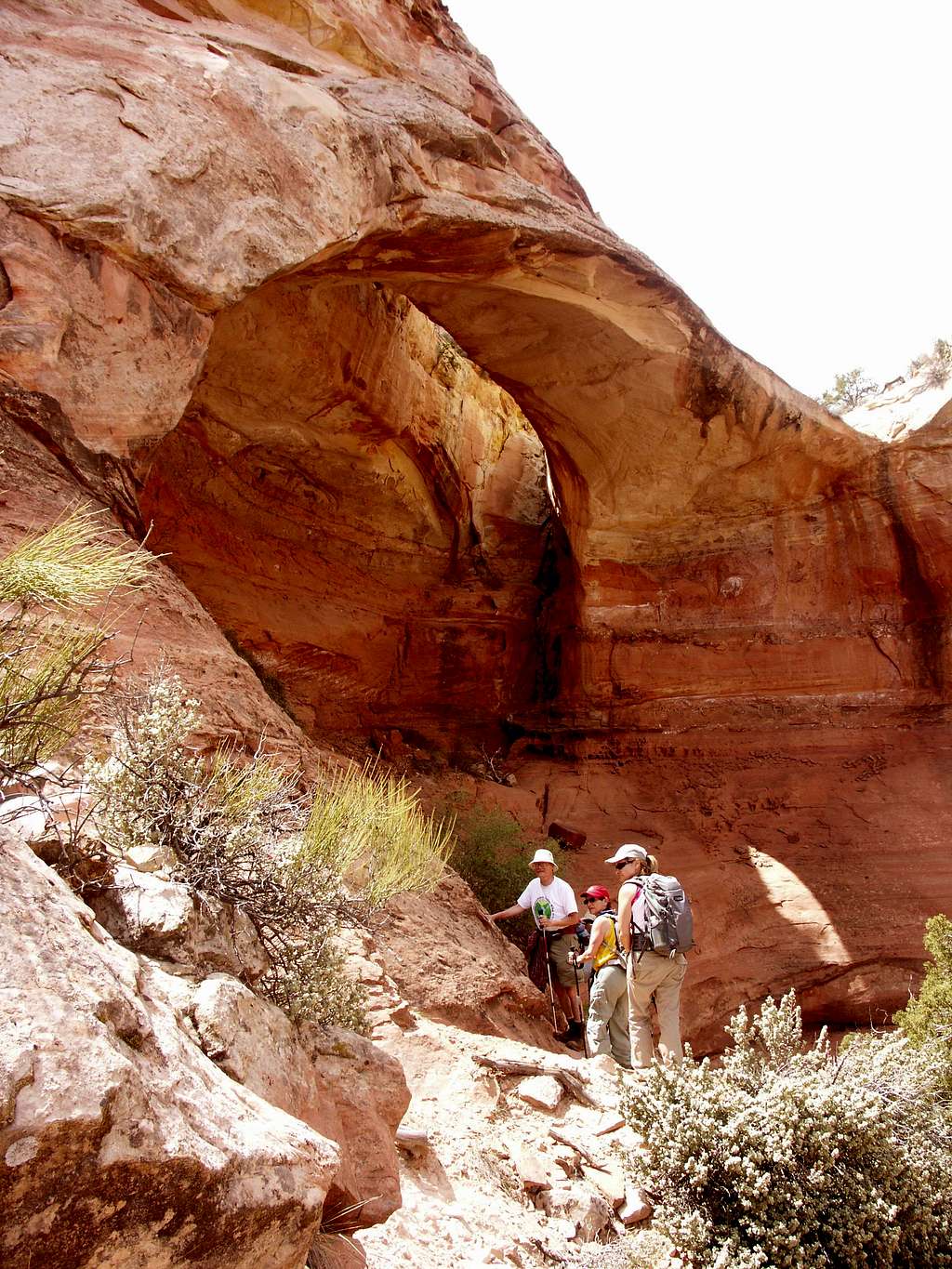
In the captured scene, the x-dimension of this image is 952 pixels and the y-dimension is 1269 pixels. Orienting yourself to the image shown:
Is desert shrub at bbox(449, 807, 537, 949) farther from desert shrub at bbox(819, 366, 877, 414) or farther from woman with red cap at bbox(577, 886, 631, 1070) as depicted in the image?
desert shrub at bbox(819, 366, 877, 414)

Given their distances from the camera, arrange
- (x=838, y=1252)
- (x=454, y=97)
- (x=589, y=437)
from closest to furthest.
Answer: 1. (x=838, y=1252)
2. (x=454, y=97)
3. (x=589, y=437)

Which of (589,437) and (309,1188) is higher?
(589,437)

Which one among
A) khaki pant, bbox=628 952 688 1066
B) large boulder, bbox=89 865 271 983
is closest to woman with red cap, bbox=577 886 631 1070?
khaki pant, bbox=628 952 688 1066

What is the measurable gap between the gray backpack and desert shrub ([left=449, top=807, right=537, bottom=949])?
2496 millimetres

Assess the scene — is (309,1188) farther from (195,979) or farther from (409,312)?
(409,312)

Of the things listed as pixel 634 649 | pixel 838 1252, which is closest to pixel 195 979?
pixel 838 1252

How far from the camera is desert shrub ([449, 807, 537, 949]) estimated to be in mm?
8303

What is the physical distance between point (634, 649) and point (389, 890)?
344 inches

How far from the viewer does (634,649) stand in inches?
482

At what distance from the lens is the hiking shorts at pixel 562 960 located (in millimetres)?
6832

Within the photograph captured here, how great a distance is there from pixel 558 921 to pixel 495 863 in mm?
2115

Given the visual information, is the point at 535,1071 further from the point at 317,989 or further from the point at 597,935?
the point at 317,989

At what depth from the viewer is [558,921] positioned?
670 cm

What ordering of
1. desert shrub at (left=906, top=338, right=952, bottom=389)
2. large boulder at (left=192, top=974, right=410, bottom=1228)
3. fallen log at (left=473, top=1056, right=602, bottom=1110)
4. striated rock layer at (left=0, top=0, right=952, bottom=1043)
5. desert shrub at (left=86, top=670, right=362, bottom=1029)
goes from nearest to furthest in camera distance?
1. large boulder at (left=192, top=974, right=410, bottom=1228)
2. desert shrub at (left=86, top=670, right=362, bottom=1029)
3. fallen log at (left=473, top=1056, right=602, bottom=1110)
4. striated rock layer at (left=0, top=0, right=952, bottom=1043)
5. desert shrub at (left=906, top=338, right=952, bottom=389)
